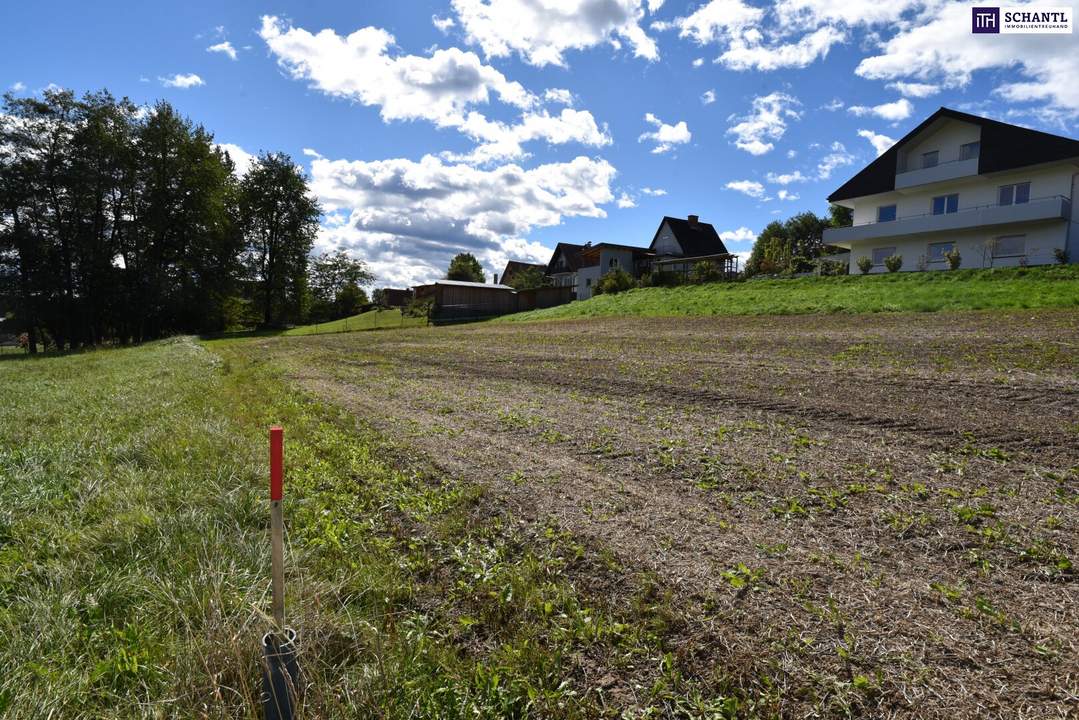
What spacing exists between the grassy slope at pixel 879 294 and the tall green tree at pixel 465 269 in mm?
53110

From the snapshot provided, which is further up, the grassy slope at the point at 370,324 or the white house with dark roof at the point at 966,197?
the white house with dark roof at the point at 966,197

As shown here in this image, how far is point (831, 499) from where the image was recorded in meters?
4.50

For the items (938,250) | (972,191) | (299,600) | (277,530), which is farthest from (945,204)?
(277,530)

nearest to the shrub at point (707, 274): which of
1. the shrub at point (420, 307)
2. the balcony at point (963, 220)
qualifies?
the balcony at point (963, 220)

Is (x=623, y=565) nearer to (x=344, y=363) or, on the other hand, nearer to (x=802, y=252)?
(x=344, y=363)

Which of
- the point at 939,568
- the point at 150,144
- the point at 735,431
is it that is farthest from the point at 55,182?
the point at 939,568

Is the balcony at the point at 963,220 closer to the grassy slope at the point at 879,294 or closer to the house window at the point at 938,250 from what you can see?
the house window at the point at 938,250

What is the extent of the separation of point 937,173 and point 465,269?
204ft

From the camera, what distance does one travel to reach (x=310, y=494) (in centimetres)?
502

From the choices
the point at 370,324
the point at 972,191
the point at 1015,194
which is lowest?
the point at 370,324

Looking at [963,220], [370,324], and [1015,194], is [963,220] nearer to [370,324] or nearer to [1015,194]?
[1015,194]

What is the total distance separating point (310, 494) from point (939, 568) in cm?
497

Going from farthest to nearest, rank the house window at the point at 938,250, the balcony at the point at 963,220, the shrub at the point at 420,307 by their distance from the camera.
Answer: the shrub at the point at 420,307
the house window at the point at 938,250
the balcony at the point at 963,220

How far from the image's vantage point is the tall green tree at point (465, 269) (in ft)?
268
